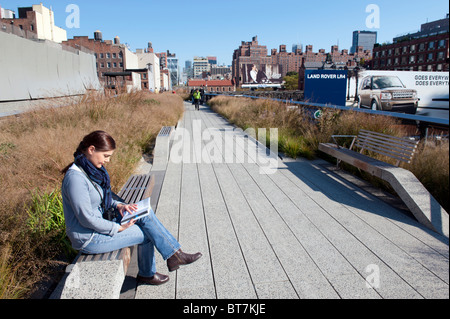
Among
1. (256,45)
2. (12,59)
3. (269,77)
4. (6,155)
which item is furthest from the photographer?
(256,45)

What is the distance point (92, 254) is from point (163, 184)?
297 cm

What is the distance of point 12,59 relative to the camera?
9.88m

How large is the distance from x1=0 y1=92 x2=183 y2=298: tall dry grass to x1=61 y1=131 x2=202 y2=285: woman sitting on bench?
59 cm

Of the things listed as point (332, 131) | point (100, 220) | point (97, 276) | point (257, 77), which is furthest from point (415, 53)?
point (97, 276)

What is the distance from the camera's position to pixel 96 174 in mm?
2391

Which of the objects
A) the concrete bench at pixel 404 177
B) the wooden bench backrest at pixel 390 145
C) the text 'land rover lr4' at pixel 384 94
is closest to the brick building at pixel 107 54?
the text 'land rover lr4' at pixel 384 94

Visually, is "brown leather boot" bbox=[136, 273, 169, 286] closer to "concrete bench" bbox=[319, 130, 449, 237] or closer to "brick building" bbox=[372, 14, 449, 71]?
"concrete bench" bbox=[319, 130, 449, 237]

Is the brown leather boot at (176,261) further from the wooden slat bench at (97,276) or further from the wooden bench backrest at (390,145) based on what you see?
the wooden bench backrest at (390,145)

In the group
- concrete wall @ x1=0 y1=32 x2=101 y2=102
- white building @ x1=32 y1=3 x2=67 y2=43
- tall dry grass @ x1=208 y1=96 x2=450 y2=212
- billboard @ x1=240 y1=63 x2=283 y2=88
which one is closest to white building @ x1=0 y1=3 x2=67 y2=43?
white building @ x1=32 y1=3 x2=67 y2=43

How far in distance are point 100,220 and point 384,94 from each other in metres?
17.0

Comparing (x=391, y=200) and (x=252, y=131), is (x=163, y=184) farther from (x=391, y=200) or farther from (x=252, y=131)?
(x=252, y=131)

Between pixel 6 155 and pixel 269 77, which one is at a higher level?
pixel 269 77
